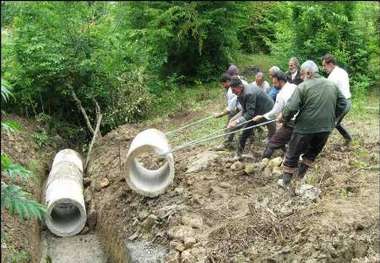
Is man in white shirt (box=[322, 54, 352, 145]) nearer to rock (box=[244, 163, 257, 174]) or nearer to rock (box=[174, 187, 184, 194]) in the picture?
rock (box=[244, 163, 257, 174])

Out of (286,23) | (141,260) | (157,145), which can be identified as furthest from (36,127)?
(286,23)

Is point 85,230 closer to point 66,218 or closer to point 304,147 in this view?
point 66,218

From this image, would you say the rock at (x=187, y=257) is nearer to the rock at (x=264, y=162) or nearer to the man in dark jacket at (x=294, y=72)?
the rock at (x=264, y=162)

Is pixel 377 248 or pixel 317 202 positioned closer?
pixel 377 248

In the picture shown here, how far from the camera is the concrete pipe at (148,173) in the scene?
32.5ft

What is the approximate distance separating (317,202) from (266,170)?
6.03 feet

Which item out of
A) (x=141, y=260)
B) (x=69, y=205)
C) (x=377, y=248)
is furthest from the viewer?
(x=69, y=205)

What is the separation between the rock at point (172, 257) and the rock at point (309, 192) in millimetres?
2070

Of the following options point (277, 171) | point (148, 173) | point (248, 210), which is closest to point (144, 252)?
point (248, 210)

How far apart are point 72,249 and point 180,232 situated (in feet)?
9.26

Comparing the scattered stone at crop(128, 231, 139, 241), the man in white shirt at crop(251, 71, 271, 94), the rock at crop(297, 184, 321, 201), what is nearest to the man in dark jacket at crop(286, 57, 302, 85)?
the man in white shirt at crop(251, 71, 271, 94)

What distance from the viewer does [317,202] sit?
806cm

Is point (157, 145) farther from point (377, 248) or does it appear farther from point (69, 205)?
point (377, 248)

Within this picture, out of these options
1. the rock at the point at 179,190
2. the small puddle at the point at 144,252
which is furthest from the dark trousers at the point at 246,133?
the small puddle at the point at 144,252
